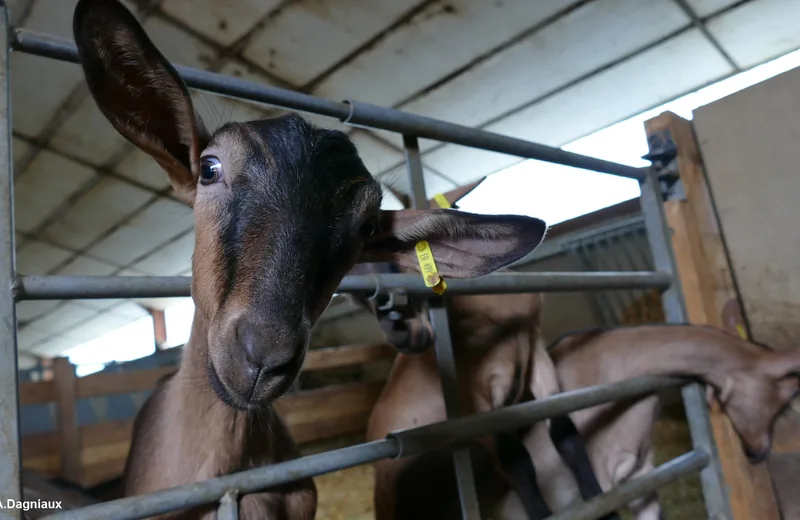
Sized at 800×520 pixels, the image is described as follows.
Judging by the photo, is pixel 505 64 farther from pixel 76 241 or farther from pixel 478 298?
pixel 76 241

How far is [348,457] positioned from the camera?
1.16 m

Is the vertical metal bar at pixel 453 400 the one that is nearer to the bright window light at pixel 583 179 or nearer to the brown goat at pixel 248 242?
the brown goat at pixel 248 242

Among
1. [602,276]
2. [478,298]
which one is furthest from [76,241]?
[602,276]

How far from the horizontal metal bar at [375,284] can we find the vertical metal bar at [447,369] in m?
0.10

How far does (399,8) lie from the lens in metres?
3.70

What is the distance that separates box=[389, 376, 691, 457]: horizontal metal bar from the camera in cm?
127

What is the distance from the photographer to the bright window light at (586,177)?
14.7ft

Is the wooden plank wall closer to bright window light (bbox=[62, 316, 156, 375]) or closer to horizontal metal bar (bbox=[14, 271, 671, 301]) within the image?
horizontal metal bar (bbox=[14, 271, 671, 301])

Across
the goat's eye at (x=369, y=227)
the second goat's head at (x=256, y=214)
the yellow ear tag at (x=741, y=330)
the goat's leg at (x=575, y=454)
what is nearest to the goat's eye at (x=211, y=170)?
the second goat's head at (x=256, y=214)

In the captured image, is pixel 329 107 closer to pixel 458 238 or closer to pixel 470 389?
pixel 458 238

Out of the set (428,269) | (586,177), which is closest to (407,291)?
(428,269)

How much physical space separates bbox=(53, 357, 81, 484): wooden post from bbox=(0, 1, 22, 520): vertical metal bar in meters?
1.15

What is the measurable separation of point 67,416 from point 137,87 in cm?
134

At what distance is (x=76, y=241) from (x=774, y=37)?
689cm
